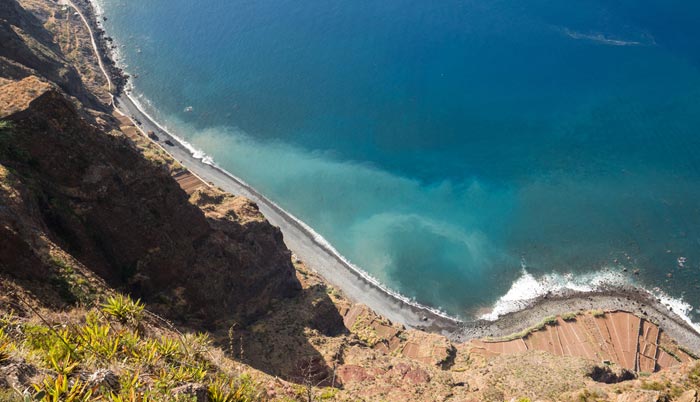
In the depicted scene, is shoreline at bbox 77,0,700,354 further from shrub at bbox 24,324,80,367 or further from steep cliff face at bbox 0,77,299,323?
shrub at bbox 24,324,80,367

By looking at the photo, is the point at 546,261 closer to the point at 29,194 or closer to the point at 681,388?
the point at 681,388

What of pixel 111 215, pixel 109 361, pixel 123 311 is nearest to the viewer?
pixel 109 361

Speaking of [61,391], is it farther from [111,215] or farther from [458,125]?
[458,125]

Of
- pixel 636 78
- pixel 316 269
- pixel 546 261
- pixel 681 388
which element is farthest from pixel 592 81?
pixel 681 388

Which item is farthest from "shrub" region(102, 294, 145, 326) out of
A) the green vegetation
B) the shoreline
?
the shoreline

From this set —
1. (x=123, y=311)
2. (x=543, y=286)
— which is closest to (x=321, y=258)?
(x=543, y=286)
